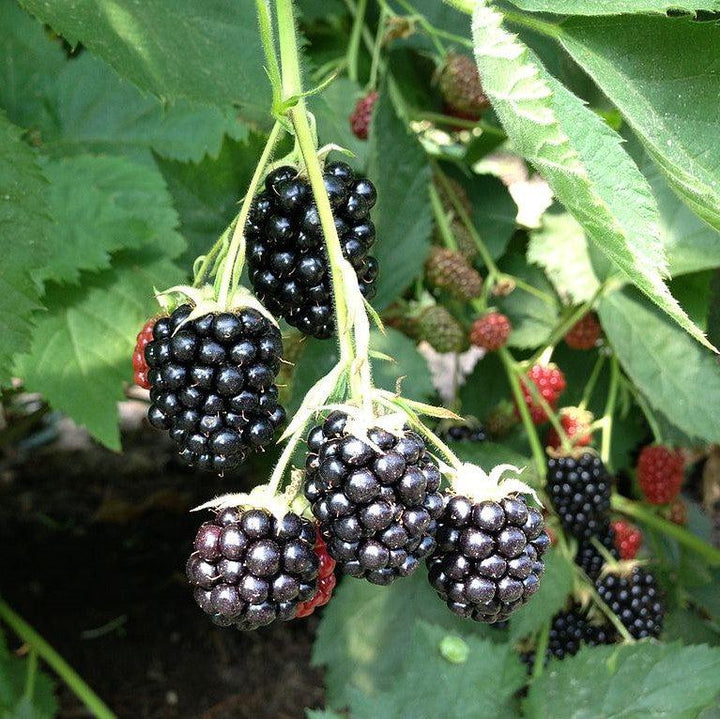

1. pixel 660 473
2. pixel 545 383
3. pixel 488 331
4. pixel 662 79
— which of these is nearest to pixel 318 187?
pixel 662 79

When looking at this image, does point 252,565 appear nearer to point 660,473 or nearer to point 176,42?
point 176,42

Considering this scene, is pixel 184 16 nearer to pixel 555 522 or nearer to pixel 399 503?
pixel 399 503

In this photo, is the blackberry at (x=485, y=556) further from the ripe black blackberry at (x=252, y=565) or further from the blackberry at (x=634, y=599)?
the blackberry at (x=634, y=599)

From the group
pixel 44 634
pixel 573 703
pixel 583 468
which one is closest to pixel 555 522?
pixel 583 468

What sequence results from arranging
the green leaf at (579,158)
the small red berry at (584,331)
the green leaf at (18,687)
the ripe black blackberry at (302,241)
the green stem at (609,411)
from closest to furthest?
the green leaf at (579,158), the ripe black blackberry at (302,241), the green stem at (609,411), the small red berry at (584,331), the green leaf at (18,687)

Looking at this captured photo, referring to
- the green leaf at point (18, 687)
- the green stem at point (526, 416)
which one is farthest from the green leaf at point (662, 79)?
the green leaf at point (18, 687)

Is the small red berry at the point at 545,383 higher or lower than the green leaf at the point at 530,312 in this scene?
lower

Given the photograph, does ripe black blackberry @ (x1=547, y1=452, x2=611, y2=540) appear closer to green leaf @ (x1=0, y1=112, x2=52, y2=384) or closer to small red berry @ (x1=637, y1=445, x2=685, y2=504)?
small red berry @ (x1=637, y1=445, x2=685, y2=504)
